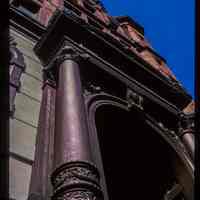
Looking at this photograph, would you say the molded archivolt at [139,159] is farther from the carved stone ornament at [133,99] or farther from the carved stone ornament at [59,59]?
the carved stone ornament at [59,59]

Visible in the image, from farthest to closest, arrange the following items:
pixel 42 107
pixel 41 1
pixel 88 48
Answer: pixel 41 1 → pixel 88 48 → pixel 42 107

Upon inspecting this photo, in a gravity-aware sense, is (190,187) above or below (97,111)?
below

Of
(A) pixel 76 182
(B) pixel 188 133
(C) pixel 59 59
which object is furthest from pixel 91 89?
(A) pixel 76 182

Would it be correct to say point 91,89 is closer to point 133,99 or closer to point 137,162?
point 133,99

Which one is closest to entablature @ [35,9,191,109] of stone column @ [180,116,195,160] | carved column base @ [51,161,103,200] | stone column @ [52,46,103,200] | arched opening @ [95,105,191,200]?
stone column @ [180,116,195,160]

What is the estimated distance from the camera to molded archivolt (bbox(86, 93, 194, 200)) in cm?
1009

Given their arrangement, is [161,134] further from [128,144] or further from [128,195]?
[128,195]

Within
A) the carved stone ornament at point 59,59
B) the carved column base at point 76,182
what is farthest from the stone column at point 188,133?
the carved column base at point 76,182

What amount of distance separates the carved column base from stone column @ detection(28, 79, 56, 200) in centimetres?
48

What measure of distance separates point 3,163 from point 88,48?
13.8 feet

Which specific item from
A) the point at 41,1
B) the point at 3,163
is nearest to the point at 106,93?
the point at 3,163

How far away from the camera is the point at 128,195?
35.4ft
